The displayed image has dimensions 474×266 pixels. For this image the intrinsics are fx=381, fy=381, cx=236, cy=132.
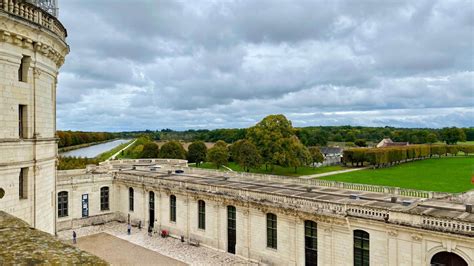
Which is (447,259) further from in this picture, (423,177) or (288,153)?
(423,177)

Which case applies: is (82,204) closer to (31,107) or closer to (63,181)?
(63,181)

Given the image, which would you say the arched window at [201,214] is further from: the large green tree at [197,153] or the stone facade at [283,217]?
the large green tree at [197,153]

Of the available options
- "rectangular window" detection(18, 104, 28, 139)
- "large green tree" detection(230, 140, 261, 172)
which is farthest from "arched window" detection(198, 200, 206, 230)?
"large green tree" detection(230, 140, 261, 172)

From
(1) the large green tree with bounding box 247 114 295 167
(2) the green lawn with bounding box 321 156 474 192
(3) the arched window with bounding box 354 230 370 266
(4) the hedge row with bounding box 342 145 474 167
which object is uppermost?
(1) the large green tree with bounding box 247 114 295 167

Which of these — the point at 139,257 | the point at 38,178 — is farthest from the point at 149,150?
the point at 38,178

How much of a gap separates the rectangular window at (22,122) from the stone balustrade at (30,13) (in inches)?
119

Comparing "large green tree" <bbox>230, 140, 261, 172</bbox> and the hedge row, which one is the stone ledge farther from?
Answer: the hedge row

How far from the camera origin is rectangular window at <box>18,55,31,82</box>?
13391 mm

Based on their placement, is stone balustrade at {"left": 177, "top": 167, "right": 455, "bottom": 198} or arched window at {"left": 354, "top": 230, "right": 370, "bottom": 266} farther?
stone balustrade at {"left": 177, "top": 167, "right": 455, "bottom": 198}

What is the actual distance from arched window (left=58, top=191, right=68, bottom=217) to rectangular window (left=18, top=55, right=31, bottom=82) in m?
29.4

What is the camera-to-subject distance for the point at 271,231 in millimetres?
28797

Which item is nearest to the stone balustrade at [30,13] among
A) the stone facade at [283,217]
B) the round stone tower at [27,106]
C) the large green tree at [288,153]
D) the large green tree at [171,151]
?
the round stone tower at [27,106]

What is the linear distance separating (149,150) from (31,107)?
2950 inches

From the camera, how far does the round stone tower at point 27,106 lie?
40.7 ft
